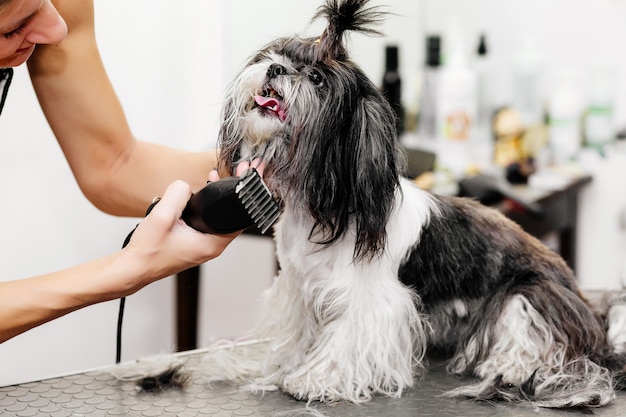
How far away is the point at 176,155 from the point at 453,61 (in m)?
1.51

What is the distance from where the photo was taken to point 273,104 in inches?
47.5

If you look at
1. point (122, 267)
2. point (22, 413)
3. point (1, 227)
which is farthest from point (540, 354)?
point (1, 227)

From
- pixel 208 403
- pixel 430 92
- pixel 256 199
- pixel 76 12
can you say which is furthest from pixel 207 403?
pixel 430 92

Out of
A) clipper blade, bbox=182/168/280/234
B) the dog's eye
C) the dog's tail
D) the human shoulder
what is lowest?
the dog's tail

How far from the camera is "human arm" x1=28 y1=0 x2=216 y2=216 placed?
5.04ft

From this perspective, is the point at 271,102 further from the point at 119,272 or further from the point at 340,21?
the point at 119,272

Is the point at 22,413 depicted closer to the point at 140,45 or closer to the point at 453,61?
the point at 140,45

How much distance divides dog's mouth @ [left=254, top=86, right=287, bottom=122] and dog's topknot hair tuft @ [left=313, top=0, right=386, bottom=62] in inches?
2.9

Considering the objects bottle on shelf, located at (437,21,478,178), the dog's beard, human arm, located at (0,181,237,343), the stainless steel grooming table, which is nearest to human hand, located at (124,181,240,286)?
human arm, located at (0,181,237,343)

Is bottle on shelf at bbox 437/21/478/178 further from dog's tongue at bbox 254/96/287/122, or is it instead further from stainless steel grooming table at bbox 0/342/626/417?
dog's tongue at bbox 254/96/287/122

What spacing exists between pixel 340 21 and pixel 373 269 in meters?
0.36

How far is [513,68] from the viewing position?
3209 millimetres

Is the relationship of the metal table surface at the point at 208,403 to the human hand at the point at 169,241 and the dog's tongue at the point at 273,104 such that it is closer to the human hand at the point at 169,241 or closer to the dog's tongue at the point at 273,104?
the human hand at the point at 169,241

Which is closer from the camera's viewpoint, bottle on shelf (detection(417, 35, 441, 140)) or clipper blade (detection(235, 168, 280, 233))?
clipper blade (detection(235, 168, 280, 233))
